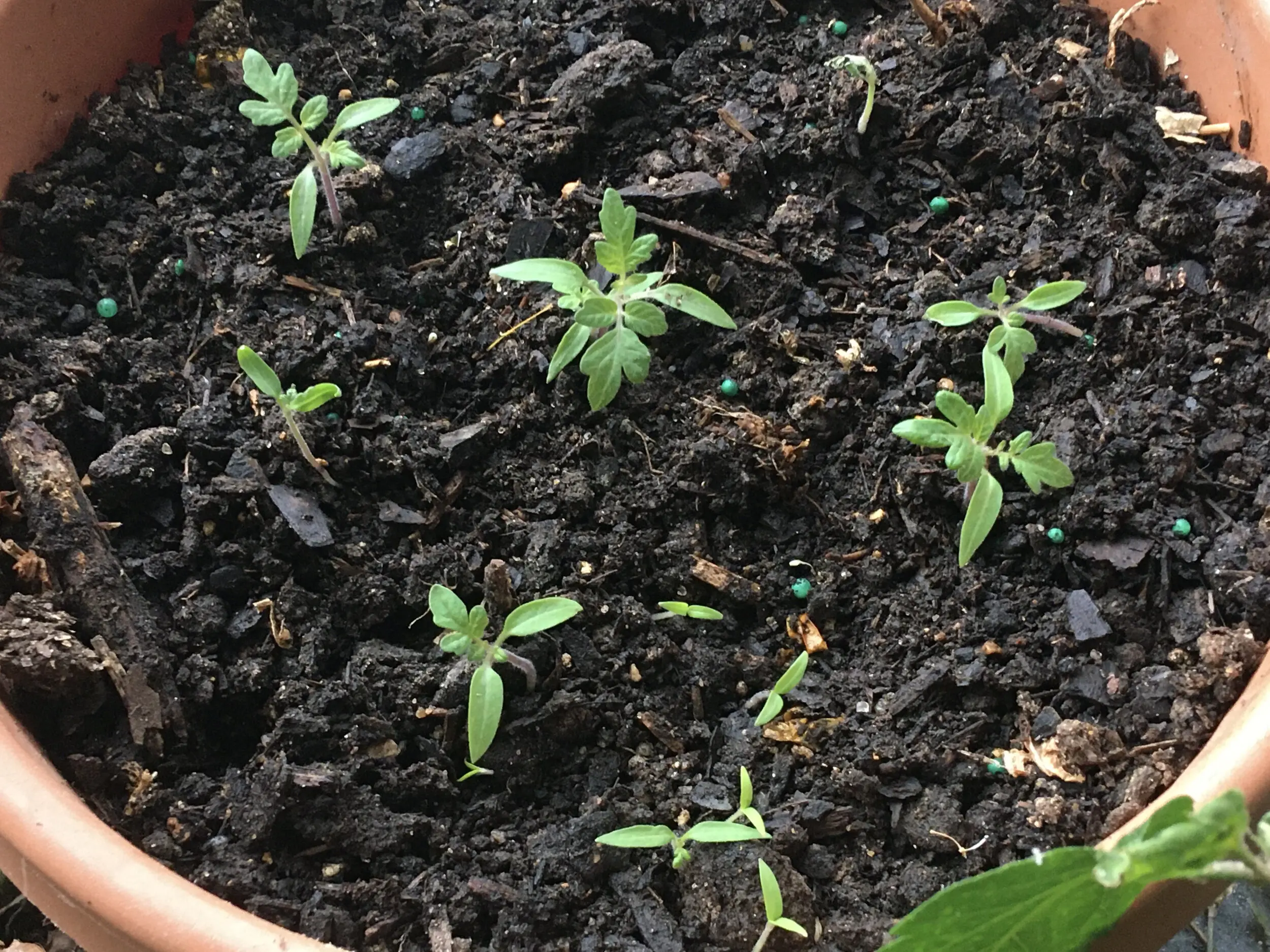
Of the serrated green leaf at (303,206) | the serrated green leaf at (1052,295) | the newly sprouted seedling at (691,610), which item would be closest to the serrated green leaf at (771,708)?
the newly sprouted seedling at (691,610)

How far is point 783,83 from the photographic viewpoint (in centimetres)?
156

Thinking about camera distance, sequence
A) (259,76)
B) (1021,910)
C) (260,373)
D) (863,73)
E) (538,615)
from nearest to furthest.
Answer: (1021,910)
(538,615)
(260,373)
(259,76)
(863,73)

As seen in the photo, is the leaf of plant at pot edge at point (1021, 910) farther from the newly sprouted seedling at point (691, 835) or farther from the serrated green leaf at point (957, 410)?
the serrated green leaf at point (957, 410)

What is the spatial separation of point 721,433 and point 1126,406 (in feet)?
1.79

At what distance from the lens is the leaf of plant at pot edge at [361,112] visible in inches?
52.9

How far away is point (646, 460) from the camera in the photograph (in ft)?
4.32

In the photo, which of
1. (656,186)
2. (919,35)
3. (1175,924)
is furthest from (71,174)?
(1175,924)

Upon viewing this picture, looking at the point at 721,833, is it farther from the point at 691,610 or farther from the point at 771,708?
the point at 691,610

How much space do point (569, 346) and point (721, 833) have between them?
0.64 m

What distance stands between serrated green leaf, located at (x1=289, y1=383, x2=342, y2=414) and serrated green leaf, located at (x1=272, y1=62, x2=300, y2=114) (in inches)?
17.7

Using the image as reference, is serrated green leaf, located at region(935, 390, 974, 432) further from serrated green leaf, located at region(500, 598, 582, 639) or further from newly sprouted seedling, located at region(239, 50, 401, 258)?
newly sprouted seedling, located at region(239, 50, 401, 258)

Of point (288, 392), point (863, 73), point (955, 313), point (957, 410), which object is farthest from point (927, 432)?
point (288, 392)

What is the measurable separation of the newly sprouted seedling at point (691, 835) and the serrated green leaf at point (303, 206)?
913 millimetres

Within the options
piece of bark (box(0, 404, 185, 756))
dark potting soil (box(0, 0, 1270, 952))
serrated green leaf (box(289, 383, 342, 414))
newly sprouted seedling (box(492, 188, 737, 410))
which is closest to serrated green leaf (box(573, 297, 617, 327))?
newly sprouted seedling (box(492, 188, 737, 410))
